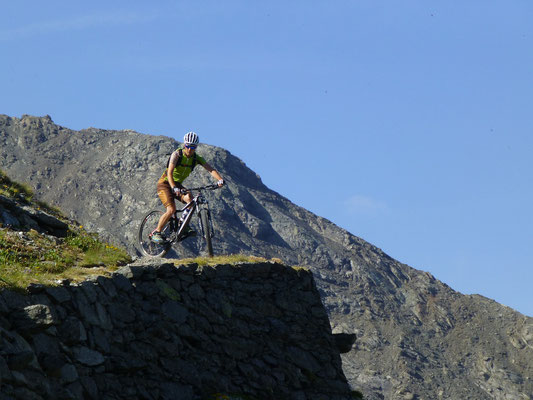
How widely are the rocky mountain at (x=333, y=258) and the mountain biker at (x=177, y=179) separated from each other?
92142mm

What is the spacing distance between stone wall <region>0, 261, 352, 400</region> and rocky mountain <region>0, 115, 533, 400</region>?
300ft

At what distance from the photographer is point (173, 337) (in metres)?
13.3

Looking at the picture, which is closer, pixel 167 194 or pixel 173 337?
pixel 173 337

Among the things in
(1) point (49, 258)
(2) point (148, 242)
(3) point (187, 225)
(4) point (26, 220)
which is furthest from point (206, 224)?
(4) point (26, 220)

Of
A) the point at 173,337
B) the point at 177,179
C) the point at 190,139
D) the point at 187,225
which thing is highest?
the point at 190,139

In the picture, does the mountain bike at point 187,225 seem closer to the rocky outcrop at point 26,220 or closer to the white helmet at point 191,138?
the white helmet at point 191,138

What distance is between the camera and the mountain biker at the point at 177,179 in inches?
656

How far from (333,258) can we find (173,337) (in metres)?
129

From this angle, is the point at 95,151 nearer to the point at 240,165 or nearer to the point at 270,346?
the point at 240,165

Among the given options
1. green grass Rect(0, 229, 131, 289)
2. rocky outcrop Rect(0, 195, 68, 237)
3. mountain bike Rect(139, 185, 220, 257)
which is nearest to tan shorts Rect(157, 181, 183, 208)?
mountain bike Rect(139, 185, 220, 257)

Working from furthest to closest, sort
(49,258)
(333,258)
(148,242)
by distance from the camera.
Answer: (333,258) < (148,242) < (49,258)

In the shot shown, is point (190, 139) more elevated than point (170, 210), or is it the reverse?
point (190, 139)

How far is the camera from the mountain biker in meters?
16.7

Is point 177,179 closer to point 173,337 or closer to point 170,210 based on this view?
point 170,210
